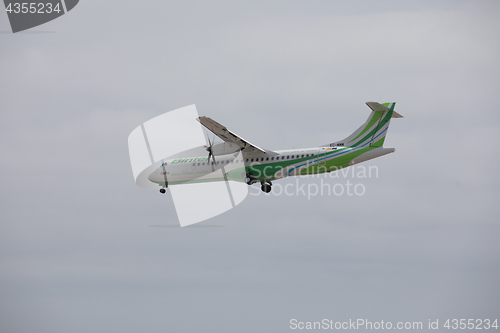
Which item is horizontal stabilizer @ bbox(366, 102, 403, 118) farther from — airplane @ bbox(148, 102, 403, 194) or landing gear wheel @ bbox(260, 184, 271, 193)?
landing gear wheel @ bbox(260, 184, 271, 193)

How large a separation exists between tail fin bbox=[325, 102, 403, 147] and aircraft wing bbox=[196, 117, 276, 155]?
23.1ft

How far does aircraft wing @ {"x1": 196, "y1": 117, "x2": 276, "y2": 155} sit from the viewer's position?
46094 millimetres

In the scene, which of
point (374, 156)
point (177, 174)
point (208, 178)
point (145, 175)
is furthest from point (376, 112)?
point (145, 175)

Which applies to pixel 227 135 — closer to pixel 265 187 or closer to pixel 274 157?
pixel 274 157

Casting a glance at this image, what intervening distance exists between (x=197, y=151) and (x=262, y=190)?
21.6 feet

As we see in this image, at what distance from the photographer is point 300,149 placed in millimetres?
47812

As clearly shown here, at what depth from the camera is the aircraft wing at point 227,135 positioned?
46094mm

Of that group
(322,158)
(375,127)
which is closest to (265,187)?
(322,158)

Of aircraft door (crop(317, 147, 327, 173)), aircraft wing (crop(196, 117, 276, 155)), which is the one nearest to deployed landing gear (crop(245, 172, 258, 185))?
aircraft wing (crop(196, 117, 276, 155))

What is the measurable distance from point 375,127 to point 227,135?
11.4 meters

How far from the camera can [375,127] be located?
4581 cm

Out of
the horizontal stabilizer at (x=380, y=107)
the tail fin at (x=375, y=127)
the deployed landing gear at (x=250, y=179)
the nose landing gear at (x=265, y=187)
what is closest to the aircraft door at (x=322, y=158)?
the tail fin at (x=375, y=127)

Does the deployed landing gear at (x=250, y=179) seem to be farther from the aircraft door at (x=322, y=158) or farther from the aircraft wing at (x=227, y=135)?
the aircraft door at (x=322, y=158)

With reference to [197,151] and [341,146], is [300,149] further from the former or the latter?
[197,151]
